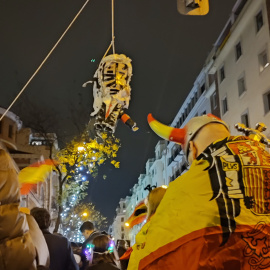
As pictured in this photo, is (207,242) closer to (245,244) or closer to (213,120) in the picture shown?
(245,244)

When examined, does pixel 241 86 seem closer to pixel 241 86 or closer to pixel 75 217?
pixel 241 86

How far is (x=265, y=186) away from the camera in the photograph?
7.77 ft

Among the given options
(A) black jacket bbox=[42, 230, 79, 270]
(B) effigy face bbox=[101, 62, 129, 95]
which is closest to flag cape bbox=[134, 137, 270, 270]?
(A) black jacket bbox=[42, 230, 79, 270]

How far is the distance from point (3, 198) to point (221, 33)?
2894 cm

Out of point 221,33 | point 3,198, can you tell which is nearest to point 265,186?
point 3,198

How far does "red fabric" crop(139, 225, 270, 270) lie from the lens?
219 centimetres

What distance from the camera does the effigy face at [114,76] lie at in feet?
19.7

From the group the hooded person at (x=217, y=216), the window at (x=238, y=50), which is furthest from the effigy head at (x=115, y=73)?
the window at (x=238, y=50)

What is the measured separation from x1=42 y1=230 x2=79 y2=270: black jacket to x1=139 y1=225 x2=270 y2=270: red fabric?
294cm

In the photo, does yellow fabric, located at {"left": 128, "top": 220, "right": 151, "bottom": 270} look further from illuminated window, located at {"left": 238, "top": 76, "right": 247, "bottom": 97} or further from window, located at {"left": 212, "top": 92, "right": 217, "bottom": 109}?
window, located at {"left": 212, "top": 92, "right": 217, "bottom": 109}

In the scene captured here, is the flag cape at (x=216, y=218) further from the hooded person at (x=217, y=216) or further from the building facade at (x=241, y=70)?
the building facade at (x=241, y=70)

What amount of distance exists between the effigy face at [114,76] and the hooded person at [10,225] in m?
3.37

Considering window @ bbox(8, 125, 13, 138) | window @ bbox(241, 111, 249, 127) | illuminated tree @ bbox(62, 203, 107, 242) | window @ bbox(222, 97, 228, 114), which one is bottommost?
illuminated tree @ bbox(62, 203, 107, 242)

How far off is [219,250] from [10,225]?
130cm
